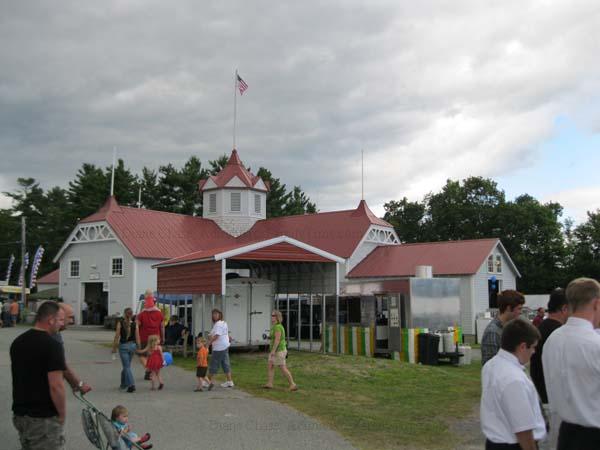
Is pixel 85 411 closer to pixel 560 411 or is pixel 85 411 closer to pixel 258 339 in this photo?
pixel 560 411

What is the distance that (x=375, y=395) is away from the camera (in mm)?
13719

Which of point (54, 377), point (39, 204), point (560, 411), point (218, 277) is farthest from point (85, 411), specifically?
point (39, 204)

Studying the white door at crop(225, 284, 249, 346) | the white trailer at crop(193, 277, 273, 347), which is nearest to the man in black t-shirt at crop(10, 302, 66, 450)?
the white trailer at crop(193, 277, 273, 347)

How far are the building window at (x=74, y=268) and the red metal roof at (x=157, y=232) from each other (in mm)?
2883

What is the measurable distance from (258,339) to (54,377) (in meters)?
17.7

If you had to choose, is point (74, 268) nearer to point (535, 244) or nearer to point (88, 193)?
point (88, 193)

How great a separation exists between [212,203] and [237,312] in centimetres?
2754

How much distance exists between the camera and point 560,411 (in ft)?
15.2

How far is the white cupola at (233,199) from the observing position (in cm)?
4856

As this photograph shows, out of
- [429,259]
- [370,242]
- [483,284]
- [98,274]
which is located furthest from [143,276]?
[483,284]

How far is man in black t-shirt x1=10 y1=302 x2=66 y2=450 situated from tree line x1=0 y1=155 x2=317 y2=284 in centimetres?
5551

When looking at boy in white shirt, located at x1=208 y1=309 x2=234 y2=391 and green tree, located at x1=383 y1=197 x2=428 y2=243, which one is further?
green tree, located at x1=383 y1=197 x2=428 y2=243

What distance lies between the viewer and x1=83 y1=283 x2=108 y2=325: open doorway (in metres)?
42.2

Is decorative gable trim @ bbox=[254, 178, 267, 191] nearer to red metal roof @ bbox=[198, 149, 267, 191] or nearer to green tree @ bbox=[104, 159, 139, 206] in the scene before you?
red metal roof @ bbox=[198, 149, 267, 191]
